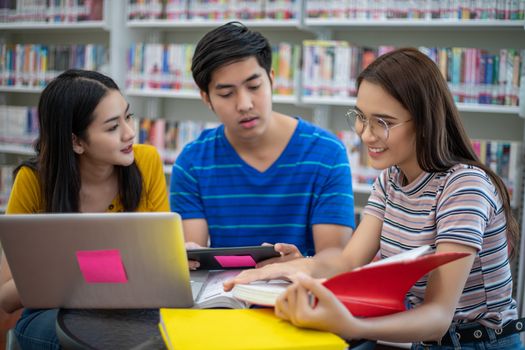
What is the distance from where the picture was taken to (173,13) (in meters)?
3.40

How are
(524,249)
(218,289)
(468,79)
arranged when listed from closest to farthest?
(218,289) → (524,249) → (468,79)

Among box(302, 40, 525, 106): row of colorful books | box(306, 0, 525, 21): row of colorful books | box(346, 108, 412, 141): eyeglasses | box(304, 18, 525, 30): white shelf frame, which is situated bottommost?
box(346, 108, 412, 141): eyeglasses

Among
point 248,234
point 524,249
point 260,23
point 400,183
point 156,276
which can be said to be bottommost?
point 524,249

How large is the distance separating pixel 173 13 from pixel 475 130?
→ 1.78m

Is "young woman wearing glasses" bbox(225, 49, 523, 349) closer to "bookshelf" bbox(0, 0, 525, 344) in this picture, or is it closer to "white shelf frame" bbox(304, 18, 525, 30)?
"bookshelf" bbox(0, 0, 525, 344)

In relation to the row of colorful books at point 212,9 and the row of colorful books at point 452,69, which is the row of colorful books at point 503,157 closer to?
the row of colorful books at point 452,69

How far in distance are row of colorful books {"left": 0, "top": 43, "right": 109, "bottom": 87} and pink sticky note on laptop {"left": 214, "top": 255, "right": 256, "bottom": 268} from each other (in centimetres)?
270

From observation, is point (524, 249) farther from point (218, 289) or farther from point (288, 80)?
point (218, 289)

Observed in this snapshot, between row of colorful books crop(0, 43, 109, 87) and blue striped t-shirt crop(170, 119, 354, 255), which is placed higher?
row of colorful books crop(0, 43, 109, 87)

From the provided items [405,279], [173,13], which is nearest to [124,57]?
[173,13]

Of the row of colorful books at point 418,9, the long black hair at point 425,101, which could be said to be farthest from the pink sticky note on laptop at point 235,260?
the row of colorful books at point 418,9

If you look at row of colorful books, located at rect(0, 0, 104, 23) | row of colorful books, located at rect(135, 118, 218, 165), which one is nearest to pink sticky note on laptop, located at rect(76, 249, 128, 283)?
row of colorful books, located at rect(135, 118, 218, 165)

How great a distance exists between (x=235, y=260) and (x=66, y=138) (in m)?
0.66

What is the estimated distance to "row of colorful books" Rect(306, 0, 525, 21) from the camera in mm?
2729
